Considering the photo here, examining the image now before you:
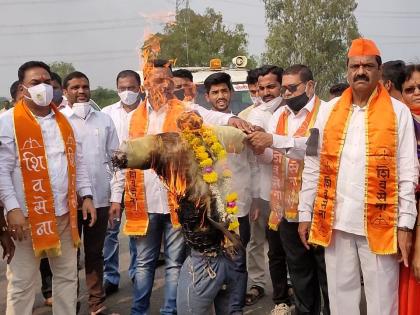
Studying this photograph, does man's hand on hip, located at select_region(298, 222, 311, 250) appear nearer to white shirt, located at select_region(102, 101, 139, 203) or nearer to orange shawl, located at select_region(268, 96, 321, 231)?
orange shawl, located at select_region(268, 96, 321, 231)

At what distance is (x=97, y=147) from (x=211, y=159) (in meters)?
2.06

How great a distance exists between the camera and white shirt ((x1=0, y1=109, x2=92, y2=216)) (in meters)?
3.22

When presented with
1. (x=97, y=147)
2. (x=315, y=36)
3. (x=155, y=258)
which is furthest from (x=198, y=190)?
(x=315, y=36)

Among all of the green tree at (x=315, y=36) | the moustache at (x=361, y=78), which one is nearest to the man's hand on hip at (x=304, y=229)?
the moustache at (x=361, y=78)

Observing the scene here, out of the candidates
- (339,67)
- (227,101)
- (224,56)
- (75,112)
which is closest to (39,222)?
(75,112)

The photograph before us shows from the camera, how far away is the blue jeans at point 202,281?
2.54 meters

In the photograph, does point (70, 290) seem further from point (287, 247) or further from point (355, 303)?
point (355, 303)

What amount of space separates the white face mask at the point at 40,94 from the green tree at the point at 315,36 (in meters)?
26.0

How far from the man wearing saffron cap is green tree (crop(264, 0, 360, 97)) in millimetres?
26003

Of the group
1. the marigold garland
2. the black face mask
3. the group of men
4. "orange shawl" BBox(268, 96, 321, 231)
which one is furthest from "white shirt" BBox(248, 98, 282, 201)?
the marigold garland

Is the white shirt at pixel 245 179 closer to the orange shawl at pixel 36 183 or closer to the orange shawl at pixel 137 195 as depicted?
the orange shawl at pixel 137 195

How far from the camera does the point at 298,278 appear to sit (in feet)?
12.1

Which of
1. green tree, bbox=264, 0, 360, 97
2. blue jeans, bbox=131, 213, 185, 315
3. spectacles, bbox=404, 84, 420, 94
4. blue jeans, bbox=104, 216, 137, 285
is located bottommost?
blue jeans, bbox=104, 216, 137, 285

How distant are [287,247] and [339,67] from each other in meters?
25.9
